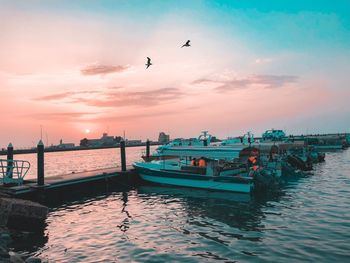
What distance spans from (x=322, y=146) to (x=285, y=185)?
224 feet

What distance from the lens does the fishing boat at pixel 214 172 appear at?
27000mm

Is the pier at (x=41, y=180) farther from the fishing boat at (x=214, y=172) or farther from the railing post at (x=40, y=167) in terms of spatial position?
the fishing boat at (x=214, y=172)

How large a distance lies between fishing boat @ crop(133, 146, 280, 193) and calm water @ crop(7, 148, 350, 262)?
72.0 inches

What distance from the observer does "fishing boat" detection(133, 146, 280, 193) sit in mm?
27000

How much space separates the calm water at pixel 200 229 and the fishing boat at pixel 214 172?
1.83 meters

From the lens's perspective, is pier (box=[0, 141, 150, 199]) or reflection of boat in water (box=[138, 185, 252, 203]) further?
reflection of boat in water (box=[138, 185, 252, 203])

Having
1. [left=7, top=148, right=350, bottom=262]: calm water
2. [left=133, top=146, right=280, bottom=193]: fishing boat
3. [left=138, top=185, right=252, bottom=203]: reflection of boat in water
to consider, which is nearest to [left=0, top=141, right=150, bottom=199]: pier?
[left=7, top=148, right=350, bottom=262]: calm water

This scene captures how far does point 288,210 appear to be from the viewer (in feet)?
65.4

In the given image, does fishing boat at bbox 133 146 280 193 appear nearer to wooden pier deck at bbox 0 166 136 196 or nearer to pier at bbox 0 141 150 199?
pier at bbox 0 141 150 199

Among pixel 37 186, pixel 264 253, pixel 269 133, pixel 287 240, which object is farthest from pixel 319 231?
pixel 269 133

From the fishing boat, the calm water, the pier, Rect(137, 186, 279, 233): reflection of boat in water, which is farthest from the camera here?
the fishing boat

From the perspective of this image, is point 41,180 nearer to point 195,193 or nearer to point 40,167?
point 40,167

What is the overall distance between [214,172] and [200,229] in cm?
1248

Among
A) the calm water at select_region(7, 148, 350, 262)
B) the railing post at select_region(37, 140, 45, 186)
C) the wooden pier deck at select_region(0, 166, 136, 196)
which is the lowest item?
the calm water at select_region(7, 148, 350, 262)
